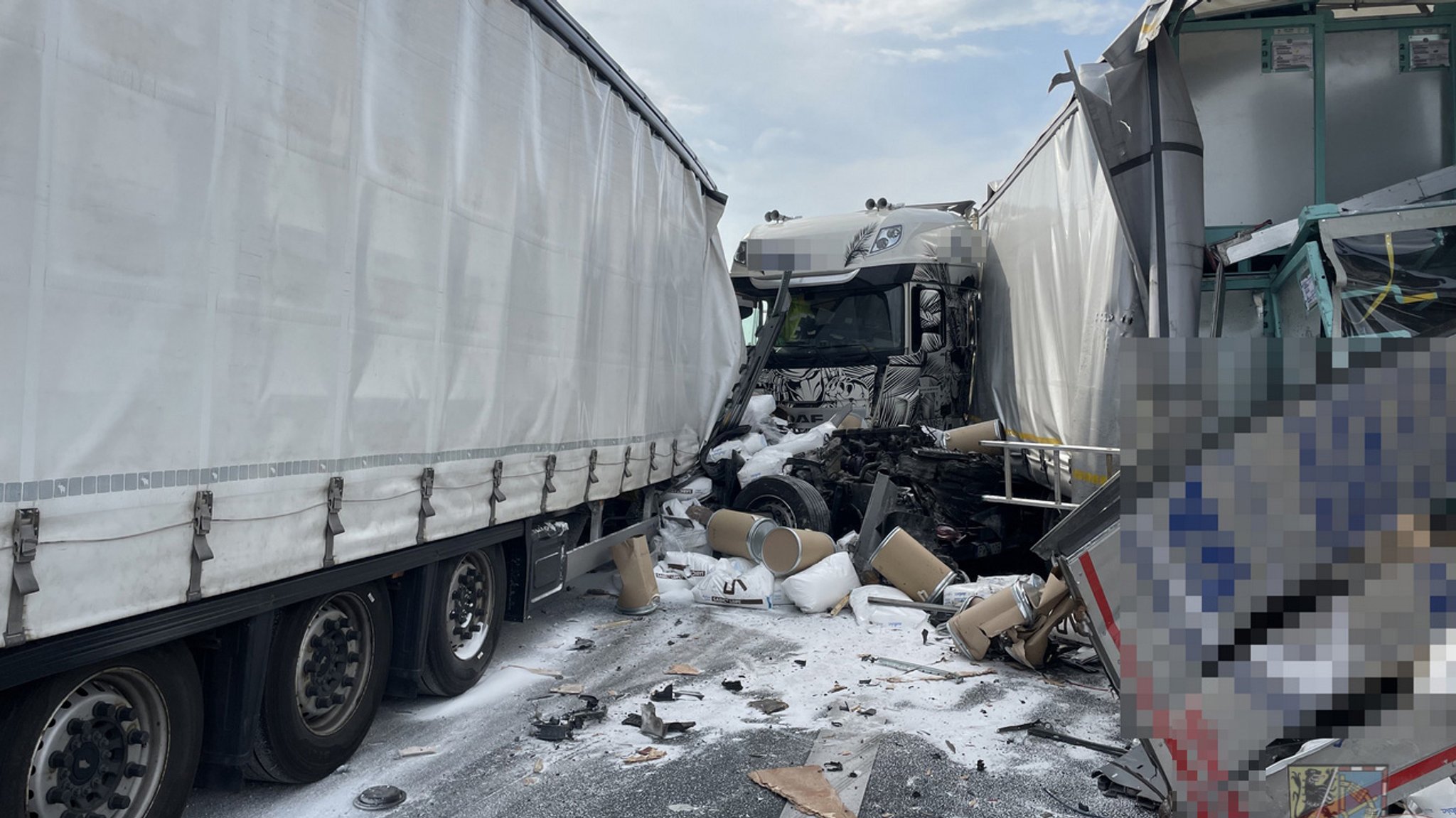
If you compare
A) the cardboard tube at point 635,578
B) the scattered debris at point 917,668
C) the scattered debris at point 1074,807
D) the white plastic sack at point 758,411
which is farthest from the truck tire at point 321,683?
the white plastic sack at point 758,411

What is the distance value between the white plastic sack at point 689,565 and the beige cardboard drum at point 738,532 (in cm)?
19

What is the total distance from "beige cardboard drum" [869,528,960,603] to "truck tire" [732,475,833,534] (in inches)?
42.1

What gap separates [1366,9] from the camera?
636 cm

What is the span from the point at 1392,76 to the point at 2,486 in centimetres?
804

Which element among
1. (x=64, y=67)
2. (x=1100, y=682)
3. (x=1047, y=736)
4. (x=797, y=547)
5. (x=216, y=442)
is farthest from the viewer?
(x=797, y=547)

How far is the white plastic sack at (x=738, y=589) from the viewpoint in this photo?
25.3ft

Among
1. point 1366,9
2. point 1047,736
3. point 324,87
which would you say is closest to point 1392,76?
point 1366,9

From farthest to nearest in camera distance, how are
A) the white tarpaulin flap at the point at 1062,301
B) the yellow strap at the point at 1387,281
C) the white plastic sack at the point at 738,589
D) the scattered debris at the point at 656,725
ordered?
the white plastic sack at the point at 738,589 < the white tarpaulin flap at the point at 1062,301 < the yellow strap at the point at 1387,281 < the scattered debris at the point at 656,725

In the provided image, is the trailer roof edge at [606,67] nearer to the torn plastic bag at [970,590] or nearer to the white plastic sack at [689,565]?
the white plastic sack at [689,565]

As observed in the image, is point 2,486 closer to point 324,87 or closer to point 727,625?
point 324,87

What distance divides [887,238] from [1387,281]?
6777mm

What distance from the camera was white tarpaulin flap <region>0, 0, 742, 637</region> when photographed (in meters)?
2.63

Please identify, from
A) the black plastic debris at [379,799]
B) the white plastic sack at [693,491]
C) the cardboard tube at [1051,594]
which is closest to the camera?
the black plastic debris at [379,799]

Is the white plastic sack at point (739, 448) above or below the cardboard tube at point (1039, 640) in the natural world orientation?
above
